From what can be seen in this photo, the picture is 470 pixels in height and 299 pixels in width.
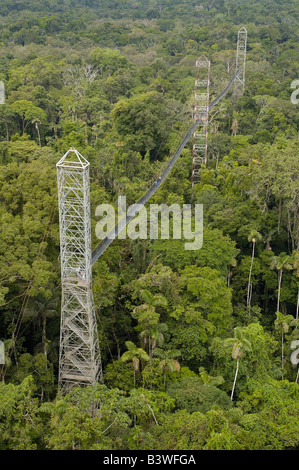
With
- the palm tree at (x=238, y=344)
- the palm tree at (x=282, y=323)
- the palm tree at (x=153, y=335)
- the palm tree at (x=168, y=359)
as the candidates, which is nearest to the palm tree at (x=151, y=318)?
the palm tree at (x=153, y=335)

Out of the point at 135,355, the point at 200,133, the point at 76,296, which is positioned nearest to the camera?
the point at 76,296

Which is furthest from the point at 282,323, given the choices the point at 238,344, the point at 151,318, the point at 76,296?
the point at 76,296

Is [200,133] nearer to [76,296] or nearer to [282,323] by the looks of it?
[282,323]

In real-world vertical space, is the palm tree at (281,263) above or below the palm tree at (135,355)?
above

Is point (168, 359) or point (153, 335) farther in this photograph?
point (153, 335)

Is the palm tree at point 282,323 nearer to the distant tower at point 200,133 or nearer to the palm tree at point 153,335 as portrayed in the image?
the palm tree at point 153,335

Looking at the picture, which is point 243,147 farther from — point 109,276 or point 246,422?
point 246,422

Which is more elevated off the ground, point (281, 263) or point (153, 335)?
point (281, 263)
